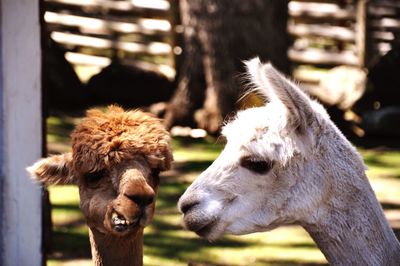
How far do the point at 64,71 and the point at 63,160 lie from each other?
9706 millimetres

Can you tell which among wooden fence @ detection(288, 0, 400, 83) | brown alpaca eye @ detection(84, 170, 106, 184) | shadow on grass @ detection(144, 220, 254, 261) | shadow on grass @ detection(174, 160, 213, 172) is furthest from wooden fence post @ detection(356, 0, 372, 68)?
brown alpaca eye @ detection(84, 170, 106, 184)

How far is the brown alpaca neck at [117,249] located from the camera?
491 centimetres

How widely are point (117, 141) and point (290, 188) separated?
89 cm

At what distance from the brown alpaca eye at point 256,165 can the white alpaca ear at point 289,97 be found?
205 millimetres

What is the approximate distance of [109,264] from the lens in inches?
195

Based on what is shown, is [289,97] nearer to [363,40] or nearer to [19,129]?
[19,129]

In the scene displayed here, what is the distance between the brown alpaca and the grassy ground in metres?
2.83

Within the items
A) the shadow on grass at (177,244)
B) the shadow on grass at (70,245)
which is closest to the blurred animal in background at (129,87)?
the shadow on grass at (177,244)

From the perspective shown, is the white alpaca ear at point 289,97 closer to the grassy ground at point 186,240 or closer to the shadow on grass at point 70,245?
the grassy ground at point 186,240

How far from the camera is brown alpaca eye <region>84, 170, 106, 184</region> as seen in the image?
476 cm

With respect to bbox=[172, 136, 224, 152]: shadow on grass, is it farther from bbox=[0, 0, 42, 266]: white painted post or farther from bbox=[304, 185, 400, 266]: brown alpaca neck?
bbox=[304, 185, 400, 266]: brown alpaca neck

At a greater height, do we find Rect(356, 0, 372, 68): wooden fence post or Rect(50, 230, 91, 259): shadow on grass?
Rect(356, 0, 372, 68): wooden fence post

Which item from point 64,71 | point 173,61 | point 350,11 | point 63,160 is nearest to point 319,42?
point 350,11

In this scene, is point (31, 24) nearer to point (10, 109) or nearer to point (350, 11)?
point (10, 109)
